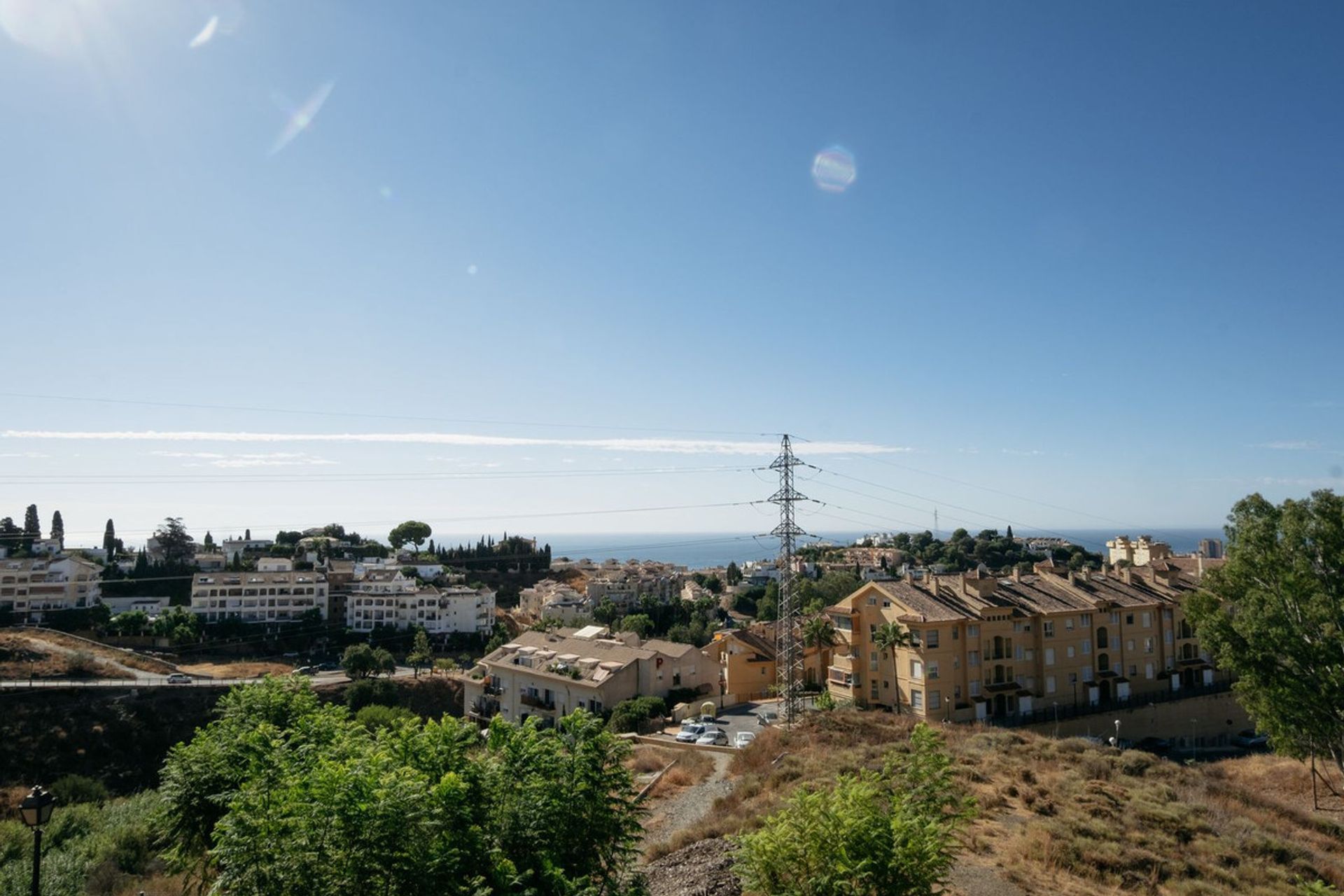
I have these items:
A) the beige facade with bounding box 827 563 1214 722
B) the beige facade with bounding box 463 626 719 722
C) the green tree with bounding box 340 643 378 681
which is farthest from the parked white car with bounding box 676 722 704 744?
the green tree with bounding box 340 643 378 681

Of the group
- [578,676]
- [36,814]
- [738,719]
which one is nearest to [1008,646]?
[738,719]

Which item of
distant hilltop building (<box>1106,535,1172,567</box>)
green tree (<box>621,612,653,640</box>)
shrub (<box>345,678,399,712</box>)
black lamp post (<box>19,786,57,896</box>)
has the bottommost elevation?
shrub (<box>345,678,399,712</box>)

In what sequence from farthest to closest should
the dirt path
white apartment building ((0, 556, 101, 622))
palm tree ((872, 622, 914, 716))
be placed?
white apartment building ((0, 556, 101, 622)), palm tree ((872, 622, 914, 716)), the dirt path

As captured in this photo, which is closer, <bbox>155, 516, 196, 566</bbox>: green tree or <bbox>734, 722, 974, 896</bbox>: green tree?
<bbox>734, 722, 974, 896</bbox>: green tree

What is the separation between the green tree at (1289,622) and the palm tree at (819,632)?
2076cm

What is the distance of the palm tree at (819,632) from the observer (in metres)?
45.6

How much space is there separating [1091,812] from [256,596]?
9344cm

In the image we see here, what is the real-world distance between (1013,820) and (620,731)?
24912mm

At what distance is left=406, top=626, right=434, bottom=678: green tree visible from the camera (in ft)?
246

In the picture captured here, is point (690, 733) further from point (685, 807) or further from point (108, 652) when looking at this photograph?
point (108, 652)

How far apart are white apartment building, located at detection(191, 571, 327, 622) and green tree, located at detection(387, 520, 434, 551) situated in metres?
46.9

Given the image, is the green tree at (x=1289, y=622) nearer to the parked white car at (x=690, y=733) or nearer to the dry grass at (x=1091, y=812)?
the dry grass at (x=1091, y=812)

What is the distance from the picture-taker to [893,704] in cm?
4091

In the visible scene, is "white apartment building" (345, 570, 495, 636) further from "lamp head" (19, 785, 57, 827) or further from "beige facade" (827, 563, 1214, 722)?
"lamp head" (19, 785, 57, 827)
